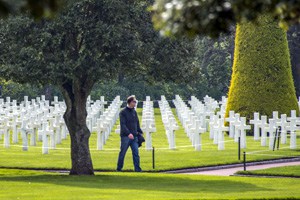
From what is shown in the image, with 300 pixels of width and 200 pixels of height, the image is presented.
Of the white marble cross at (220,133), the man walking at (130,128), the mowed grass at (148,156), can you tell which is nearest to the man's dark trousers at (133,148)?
the man walking at (130,128)

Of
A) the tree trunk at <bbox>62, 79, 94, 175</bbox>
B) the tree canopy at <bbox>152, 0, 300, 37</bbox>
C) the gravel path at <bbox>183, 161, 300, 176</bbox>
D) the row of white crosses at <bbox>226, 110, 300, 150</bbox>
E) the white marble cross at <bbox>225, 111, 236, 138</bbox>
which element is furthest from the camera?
the white marble cross at <bbox>225, 111, 236, 138</bbox>

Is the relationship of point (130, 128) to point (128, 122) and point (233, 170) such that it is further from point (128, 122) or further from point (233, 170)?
point (233, 170)

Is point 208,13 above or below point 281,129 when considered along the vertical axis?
below

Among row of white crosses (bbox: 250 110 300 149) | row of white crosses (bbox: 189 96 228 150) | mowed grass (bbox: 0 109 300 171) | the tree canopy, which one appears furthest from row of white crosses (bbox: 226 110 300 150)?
the tree canopy

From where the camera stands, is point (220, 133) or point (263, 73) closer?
point (220, 133)

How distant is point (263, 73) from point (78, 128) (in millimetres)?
16485

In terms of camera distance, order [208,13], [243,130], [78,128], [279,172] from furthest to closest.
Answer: [243,130]
[279,172]
[78,128]
[208,13]

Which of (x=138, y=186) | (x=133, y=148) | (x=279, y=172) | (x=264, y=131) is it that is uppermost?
(x=264, y=131)

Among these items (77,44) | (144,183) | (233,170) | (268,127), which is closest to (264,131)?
(268,127)

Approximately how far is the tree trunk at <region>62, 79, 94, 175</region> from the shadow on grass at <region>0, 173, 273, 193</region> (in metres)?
0.69

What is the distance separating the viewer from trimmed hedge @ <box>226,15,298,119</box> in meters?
39.7

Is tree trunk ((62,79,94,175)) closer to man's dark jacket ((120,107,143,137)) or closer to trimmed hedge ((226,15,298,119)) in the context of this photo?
man's dark jacket ((120,107,143,137))

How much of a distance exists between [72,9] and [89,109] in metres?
23.6

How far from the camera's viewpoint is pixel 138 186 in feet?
69.7
